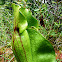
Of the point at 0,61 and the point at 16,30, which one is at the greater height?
the point at 16,30

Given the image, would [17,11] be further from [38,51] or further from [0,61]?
[0,61]

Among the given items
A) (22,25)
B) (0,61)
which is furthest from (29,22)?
(0,61)

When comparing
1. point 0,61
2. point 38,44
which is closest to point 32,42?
point 38,44

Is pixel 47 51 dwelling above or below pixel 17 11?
below

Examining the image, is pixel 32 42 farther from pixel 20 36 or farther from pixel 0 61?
pixel 0 61

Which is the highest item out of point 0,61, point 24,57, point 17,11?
point 17,11

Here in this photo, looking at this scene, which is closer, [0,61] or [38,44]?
[38,44]
